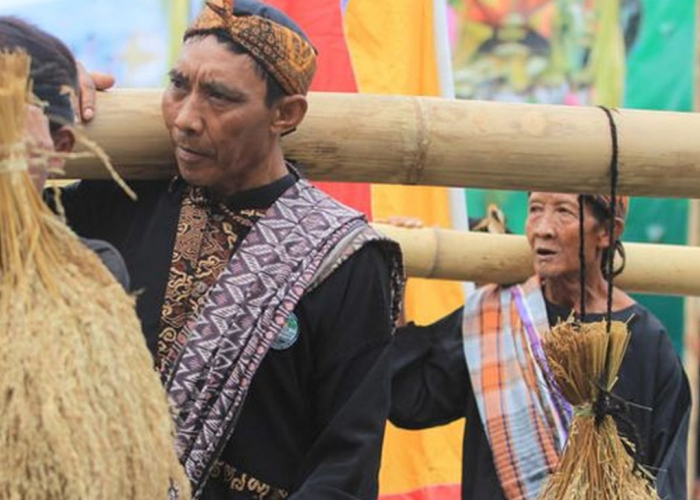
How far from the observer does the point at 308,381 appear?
3.41 meters

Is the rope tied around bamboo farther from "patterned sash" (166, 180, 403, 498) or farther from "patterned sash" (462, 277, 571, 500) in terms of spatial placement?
"patterned sash" (462, 277, 571, 500)

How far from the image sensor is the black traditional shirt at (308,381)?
132 inches

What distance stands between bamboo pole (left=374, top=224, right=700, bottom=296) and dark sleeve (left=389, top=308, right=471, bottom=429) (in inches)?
9.2

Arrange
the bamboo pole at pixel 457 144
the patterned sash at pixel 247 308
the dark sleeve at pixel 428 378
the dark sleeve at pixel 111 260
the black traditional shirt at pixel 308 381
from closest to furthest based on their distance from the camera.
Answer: the dark sleeve at pixel 111 260 → the patterned sash at pixel 247 308 → the black traditional shirt at pixel 308 381 → the bamboo pole at pixel 457 144 → the dark sleeve at pixel 428 378

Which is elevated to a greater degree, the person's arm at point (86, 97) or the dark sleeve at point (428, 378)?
Result: the person's arm at point (86, 97)

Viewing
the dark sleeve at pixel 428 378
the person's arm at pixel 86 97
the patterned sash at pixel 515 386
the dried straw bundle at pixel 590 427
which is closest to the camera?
the person's arm at pixel 86 97

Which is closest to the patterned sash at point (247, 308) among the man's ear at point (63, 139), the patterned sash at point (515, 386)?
the man's ear at point (63, 139)

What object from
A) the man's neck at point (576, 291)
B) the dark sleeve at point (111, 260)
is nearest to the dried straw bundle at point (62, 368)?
the dark sleeve at point (111, 260)

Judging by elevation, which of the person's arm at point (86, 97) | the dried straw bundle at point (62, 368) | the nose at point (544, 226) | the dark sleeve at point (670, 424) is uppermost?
the person's arm at point (86, 97)

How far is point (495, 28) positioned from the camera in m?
10.8

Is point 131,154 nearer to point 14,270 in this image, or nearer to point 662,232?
point 14,270

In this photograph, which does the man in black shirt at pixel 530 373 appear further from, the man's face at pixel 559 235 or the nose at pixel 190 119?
the nose at pixel 190 119

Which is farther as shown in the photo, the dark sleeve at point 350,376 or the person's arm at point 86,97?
the person's arm at point 86,97

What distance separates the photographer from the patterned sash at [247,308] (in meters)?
3.25
